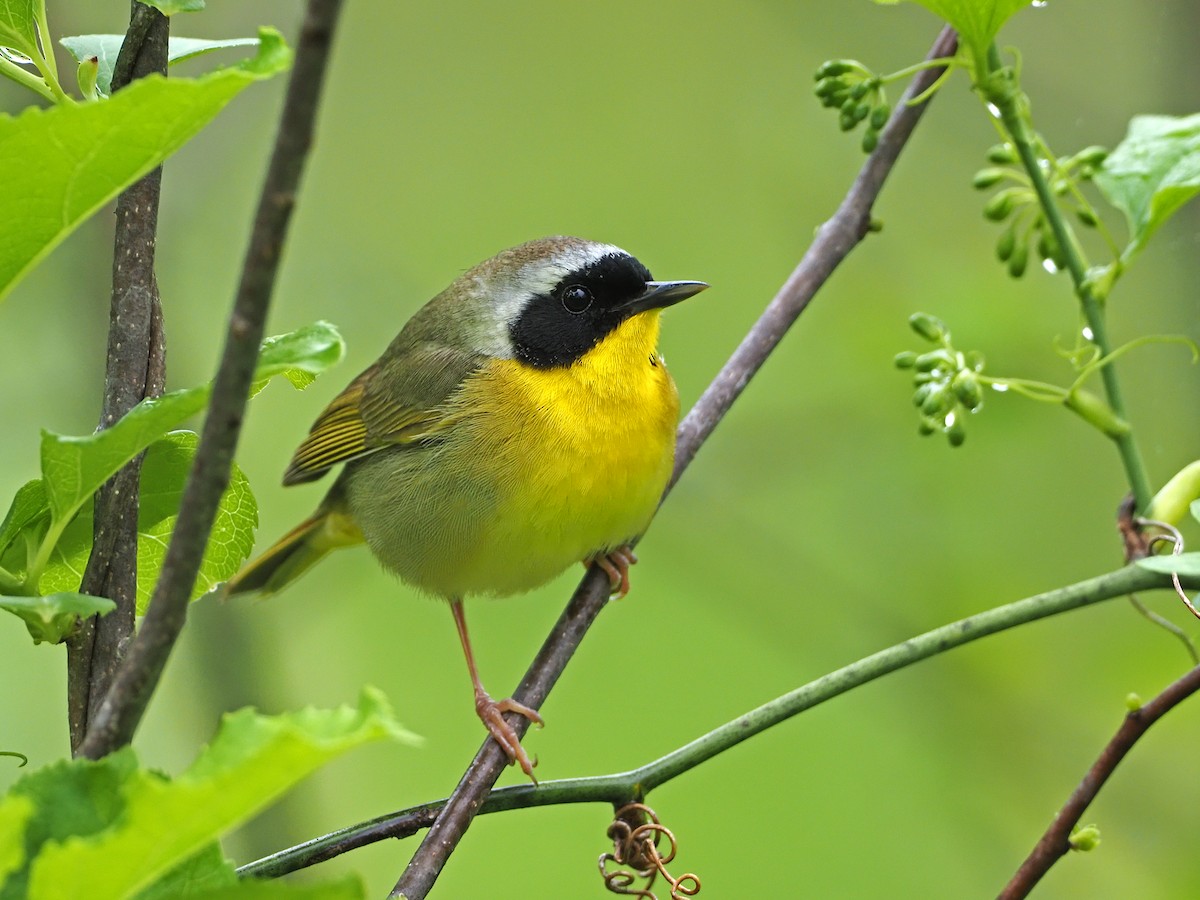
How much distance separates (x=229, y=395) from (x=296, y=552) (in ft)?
11.4

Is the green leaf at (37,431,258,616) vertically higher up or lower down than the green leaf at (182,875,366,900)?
lower down

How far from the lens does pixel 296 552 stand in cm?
426

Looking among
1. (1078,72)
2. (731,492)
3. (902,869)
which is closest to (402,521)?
(731,492)

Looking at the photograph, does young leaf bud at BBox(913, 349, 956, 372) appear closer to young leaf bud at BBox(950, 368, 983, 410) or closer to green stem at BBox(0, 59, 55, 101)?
young leaf bud at BBox(950, 368, 983, 410)

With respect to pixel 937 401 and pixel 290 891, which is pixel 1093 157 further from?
pixel 290 891

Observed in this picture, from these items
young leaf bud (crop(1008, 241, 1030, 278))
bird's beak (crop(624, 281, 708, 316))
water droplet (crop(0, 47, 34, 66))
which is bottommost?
bird's beak (crop(624, 281, 708, 316))

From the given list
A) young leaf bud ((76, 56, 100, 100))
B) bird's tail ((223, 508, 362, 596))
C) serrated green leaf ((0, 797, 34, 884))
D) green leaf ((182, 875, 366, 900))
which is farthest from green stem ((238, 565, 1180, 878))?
bird's tail ((223, 508, 362, 596))

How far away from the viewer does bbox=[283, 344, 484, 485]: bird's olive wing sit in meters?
3.68

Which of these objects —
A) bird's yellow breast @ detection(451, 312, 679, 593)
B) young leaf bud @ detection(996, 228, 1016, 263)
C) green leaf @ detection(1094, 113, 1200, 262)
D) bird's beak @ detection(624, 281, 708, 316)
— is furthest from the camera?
bird's beak @ detection(624, 281, 708, 316)

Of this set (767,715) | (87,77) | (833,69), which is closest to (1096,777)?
(767,715)

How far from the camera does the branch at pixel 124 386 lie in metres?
1.39

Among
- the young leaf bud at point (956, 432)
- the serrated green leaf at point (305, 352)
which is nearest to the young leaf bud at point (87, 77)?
the serrated green leaf at point (305, 352)

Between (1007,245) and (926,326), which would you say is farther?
(1007,245)

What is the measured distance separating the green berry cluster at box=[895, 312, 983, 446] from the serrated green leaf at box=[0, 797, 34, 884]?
5.23ft
